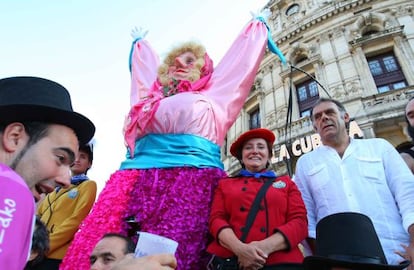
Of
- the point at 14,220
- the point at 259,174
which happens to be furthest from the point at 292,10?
the point at 14,220

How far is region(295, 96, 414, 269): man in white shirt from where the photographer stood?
6.20ft

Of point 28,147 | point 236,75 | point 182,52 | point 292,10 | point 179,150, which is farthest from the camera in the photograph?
point 292,10

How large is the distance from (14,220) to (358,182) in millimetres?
2218

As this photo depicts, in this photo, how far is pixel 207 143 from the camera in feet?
7.68

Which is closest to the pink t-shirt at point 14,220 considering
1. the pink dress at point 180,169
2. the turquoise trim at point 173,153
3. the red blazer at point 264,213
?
the pink dress at point 180,169

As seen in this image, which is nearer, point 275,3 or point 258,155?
point 258,155

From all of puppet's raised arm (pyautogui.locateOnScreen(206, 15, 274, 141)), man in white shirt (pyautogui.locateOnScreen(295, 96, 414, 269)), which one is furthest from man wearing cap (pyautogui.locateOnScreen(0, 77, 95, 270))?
man in white shirt (pyautogui.locateOnScreen(295, 96, 414, 269))

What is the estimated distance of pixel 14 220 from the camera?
716mm

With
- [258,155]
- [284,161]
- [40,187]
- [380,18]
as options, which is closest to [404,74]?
[380,18]

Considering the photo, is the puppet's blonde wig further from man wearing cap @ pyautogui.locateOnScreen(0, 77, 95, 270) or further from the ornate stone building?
the ornate stone building

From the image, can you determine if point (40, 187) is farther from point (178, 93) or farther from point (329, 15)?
point (329, 15)

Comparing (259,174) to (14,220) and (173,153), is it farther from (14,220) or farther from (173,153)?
(14,220)

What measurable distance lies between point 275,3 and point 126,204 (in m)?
18.7

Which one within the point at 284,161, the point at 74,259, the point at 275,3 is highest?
the point at 275,3
